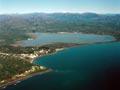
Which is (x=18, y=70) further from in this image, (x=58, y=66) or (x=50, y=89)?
(x=50, y=89)

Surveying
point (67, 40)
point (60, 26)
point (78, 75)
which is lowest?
point (60, 26)

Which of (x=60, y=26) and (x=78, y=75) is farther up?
(x=78, y=75)

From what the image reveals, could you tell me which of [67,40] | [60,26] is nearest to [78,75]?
[67,40]

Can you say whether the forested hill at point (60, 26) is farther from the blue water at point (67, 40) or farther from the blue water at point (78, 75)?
the blue water at point (78, 75)

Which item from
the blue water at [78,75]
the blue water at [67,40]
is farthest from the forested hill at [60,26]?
the blue water at [78,75]

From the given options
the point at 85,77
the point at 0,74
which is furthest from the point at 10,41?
the point at 85,77

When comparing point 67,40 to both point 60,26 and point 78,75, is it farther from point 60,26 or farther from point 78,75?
point 78,75

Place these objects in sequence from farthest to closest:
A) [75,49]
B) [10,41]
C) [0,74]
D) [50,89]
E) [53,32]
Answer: [53,32] → [10,41] → [75,49] → [0,74] → [50,89]

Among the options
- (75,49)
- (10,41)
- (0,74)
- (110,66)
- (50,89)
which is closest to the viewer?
(50,89)
